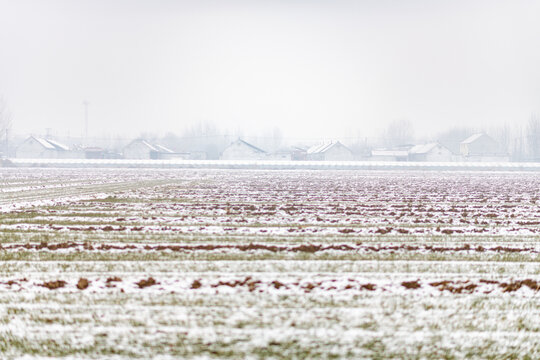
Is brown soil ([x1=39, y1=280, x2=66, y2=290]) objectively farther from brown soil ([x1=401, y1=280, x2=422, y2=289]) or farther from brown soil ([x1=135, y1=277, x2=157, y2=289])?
brown soil ([x1=401, y1=280, x2=422, y2=289])

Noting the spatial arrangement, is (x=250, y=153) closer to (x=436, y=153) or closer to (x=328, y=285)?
(x=436, y=153)

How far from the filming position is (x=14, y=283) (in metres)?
7.83

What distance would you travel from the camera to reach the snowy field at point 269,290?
17.9 feet

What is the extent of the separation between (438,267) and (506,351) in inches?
150

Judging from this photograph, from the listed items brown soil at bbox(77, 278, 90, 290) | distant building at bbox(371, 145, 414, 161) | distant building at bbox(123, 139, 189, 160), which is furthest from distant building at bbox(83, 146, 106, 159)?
brown soil at bbox(77, 278, 90, 290)

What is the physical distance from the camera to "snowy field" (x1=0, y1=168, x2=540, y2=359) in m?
5.46

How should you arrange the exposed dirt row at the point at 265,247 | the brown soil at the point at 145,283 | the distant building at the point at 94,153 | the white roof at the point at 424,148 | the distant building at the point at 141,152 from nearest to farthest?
1. the brown soil at the point at 145,283
2. the exposed dirt row at the point at 265,247
3. the white roof at the point at 424,148
4. the distant building at the point at 141,152
5. the distant building at the point at 94,153

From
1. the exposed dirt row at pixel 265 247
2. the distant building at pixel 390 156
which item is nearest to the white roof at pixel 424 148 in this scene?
the distant building at pixel 390 156

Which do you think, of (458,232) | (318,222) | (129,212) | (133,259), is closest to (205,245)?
(133,259)

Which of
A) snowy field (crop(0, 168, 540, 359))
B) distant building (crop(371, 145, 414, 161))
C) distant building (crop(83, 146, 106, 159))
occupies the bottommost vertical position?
snowy field (crop(0, 168, 540, 359))

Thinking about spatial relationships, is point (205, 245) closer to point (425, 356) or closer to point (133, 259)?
point (133, 259)

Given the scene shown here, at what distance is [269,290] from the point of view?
741 centimetres

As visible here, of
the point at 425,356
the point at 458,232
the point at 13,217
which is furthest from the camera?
the point at 13,217

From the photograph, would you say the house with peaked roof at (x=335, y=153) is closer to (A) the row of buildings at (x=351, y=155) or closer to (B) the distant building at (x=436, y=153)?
(A) the row of buildings at (x=351, y=155)
